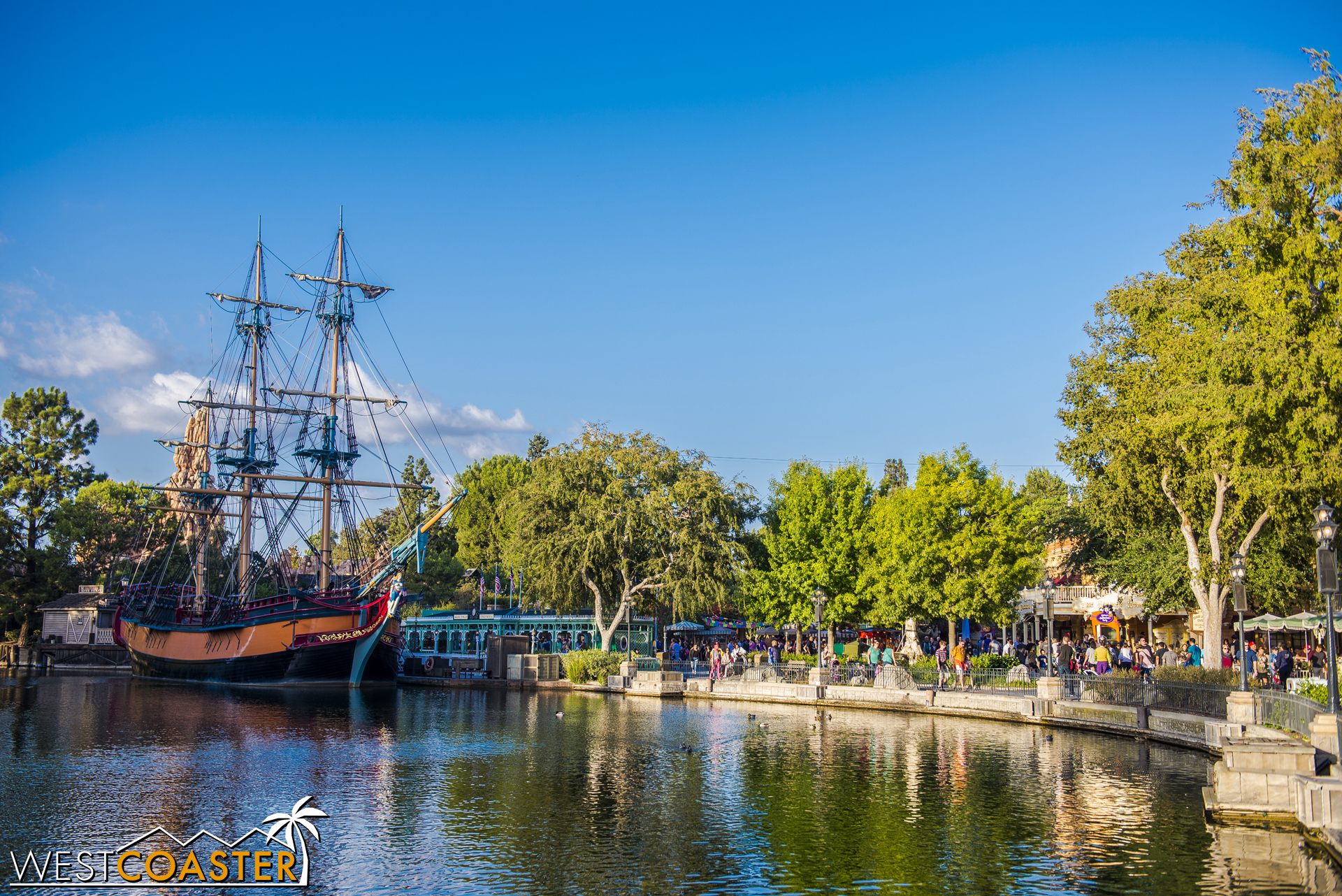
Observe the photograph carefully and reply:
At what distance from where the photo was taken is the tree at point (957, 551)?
4225cm

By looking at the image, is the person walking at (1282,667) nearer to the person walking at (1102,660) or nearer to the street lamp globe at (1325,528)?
the person walking at (1102,660)

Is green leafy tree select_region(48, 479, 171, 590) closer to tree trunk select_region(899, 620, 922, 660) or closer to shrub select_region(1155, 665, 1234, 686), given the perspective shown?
tree trunk select_region(899, 620, 922, 660)

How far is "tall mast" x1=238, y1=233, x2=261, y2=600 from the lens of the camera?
62406 millimetres

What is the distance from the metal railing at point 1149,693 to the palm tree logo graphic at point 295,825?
59.9 feet

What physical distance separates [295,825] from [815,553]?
37987 mm

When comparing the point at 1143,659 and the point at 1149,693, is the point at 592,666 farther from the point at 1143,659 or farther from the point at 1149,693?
the point at 1149,693

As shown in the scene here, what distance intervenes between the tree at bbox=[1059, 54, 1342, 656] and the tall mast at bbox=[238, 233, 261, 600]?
49.1m

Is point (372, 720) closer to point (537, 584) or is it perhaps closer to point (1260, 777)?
point (537, 584)

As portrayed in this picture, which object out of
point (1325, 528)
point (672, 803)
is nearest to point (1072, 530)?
point (1325, 528)

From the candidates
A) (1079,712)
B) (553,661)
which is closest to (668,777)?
(1079,712)

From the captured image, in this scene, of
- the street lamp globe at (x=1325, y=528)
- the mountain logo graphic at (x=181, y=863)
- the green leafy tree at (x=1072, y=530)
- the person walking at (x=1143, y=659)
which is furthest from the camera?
the green leafy tree at (x=1072, y=530)

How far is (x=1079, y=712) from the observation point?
2750 cm

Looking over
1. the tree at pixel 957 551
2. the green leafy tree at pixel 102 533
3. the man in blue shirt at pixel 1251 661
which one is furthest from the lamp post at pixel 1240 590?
the green leafy tree at pixel 102 533

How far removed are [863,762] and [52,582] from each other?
6963 cm
